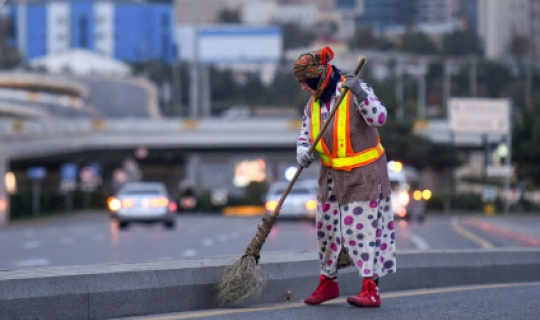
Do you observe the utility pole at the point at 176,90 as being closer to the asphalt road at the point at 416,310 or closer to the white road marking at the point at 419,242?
the white road marking at the point at 419,242

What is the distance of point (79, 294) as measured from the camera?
7570 millimetres

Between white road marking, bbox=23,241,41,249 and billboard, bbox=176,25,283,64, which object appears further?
billboard, bbox=176,25,283,64

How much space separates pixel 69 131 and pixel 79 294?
165 ft

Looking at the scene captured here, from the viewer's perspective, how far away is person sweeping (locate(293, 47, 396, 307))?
26.4 feet

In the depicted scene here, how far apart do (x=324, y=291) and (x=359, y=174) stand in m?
0.93

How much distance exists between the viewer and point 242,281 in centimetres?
800

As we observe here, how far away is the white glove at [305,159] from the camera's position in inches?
322

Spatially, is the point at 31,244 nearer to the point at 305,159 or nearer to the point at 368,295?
the point at 305,159

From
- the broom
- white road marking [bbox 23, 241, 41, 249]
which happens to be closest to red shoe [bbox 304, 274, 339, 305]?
the broom

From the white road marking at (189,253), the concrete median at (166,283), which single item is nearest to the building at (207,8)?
the white road marking at (189,253)

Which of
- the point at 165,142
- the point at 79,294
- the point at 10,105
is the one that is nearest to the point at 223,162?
the point at 10,105

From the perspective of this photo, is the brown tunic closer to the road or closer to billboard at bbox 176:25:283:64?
the road

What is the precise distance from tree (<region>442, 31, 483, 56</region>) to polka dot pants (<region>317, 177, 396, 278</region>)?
143 meters

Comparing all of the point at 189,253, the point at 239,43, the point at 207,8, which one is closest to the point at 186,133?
the point at 189,253
